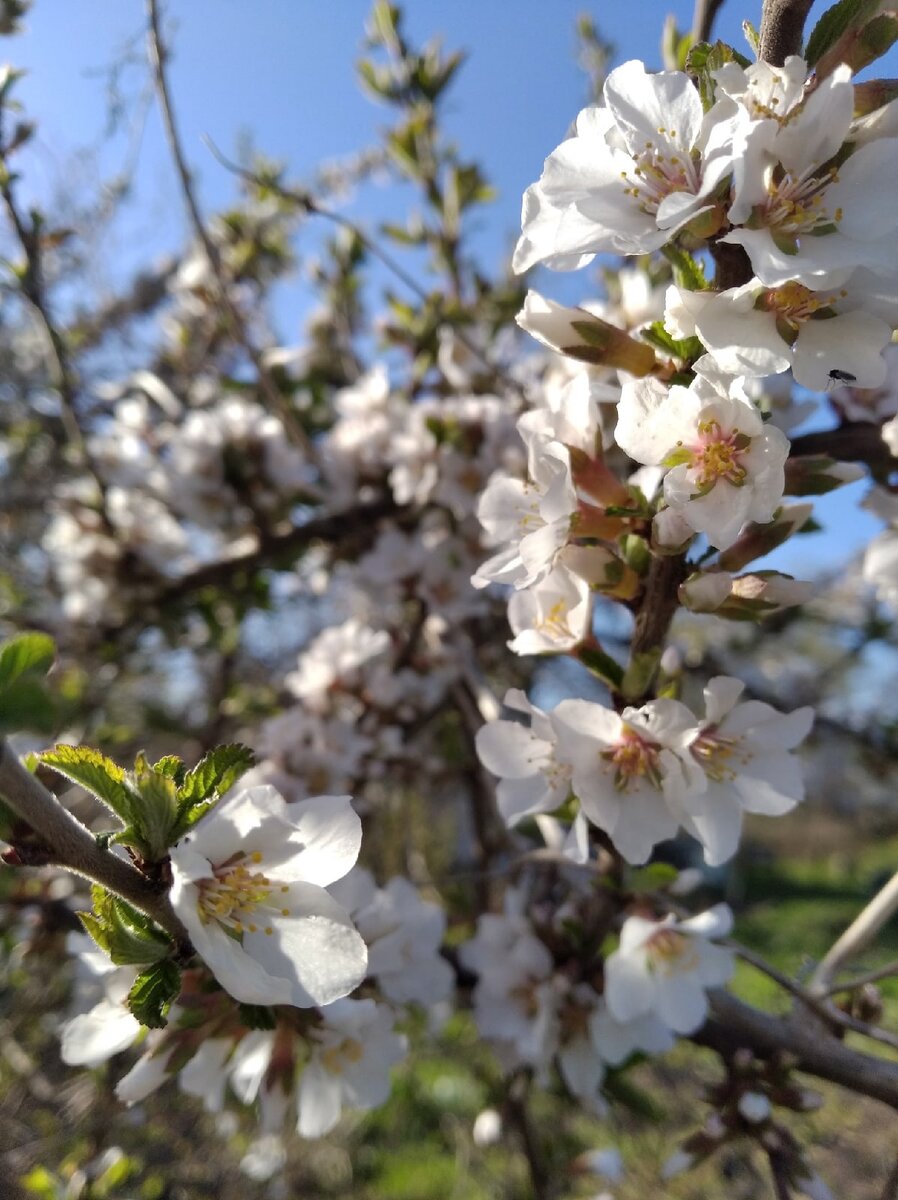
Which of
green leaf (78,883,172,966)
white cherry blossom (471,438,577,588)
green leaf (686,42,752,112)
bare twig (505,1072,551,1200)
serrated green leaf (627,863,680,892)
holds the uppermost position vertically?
green leaf (686,42,752,112)

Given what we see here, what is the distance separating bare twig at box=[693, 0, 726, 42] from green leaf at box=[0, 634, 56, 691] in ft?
3.75

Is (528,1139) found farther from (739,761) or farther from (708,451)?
(708,451)

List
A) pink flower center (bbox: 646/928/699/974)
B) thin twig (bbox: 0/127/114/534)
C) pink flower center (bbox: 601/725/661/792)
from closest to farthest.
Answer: pink flower center (bbox: 601/725/661/792), pink flower center (bbox: 646/928/699/974), thin twig (bbox: 0/127/114/534)

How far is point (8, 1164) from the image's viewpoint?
2723 millimetres

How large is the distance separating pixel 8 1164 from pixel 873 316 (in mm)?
3535

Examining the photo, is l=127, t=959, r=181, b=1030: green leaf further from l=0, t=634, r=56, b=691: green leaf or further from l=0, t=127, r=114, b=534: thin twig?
l=0, t=127, r=114, b=534: thin twig

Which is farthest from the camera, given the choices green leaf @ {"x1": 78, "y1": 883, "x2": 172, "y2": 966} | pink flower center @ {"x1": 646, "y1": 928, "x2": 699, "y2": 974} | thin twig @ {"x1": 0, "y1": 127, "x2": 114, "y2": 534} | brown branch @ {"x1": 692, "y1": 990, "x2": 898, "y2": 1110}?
thin twig @ {"x1": 0, "y1": 127, "x2": 114, "y2": 534}

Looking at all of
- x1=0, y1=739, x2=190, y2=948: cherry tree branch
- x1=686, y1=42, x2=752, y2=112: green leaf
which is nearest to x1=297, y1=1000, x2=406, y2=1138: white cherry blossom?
x1=0, y1=739, x2=190, y2=948: cherry tree branch

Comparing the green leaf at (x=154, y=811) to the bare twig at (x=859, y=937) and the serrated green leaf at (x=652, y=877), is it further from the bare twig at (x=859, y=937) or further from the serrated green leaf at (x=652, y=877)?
the bare twig at (x=859, y=937)

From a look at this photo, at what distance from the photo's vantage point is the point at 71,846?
1.94ft

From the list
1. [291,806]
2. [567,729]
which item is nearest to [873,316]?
[567,729]

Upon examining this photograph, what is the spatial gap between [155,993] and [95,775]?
18cm

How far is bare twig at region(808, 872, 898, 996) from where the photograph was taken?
1049 millimetres

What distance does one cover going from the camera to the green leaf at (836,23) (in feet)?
2.18
